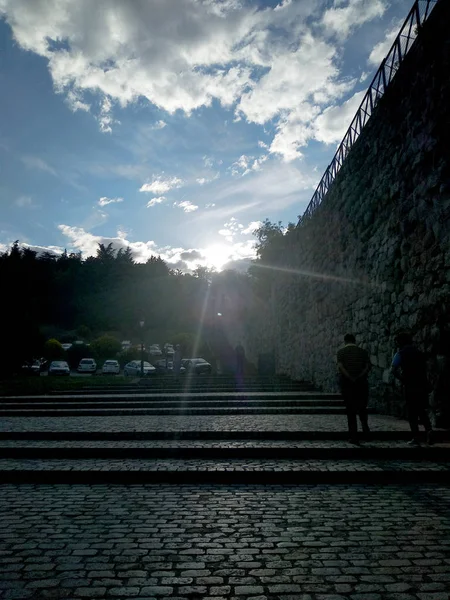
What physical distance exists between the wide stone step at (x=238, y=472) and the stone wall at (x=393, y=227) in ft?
6.66

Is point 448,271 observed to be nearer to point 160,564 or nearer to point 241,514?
point 241,514

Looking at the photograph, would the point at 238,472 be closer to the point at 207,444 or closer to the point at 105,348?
the point at 207,444

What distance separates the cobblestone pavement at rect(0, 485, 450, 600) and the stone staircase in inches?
13.0

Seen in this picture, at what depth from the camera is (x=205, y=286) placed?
3292 inches

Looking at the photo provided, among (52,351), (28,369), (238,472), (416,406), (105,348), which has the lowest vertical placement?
(238,472)

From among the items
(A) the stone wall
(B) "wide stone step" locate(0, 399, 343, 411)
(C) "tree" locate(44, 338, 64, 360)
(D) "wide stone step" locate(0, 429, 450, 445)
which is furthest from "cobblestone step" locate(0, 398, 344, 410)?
(C) "tree" locate(44, 338, 64, 360)

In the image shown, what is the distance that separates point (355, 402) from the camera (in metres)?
6.36

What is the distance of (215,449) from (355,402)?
7.13 feet

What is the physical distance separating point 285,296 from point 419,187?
13.8 m

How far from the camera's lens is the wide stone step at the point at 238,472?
4934 mm

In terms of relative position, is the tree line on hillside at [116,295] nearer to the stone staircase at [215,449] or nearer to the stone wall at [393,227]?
the stone wall at [393,227]

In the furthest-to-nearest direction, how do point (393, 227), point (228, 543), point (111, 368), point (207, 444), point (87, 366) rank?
1. point (87, 366)
2. point (111, 368)
3. point (393, 227)
4. point (207, 444)
5. point (228, 543)

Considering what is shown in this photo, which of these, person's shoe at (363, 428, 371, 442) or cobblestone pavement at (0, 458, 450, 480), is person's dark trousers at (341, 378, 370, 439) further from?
cobblestone pavement at (0, 458, 450, 480)

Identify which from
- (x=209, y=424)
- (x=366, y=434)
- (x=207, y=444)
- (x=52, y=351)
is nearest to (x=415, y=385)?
(x=366, y=434)
